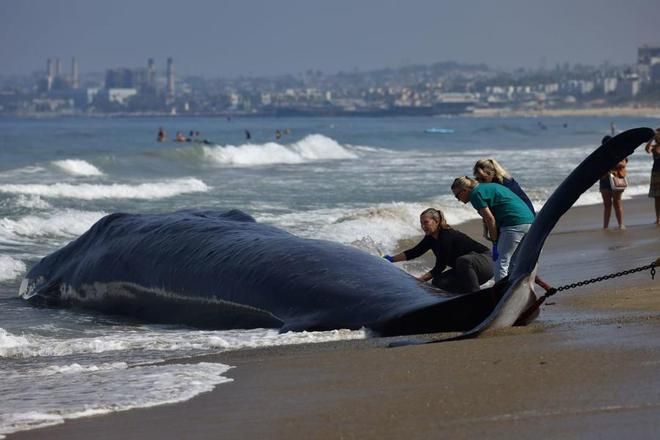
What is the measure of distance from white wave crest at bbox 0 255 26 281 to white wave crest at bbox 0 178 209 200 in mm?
16800

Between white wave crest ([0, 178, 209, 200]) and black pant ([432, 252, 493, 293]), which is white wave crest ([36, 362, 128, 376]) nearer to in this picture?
black pant ([432, 252, 493, 293])

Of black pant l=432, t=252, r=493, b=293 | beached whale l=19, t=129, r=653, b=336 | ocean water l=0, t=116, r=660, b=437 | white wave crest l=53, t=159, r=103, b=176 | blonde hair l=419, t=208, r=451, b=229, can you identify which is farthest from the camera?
white wave crest l=53, t=159, r=103, b=176

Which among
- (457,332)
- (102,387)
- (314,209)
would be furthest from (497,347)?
(314,209)

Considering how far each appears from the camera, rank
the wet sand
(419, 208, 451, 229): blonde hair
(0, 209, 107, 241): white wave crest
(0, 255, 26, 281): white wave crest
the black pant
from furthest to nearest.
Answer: (0, 209, 107, 241): white wave crest < (0, 255, 26, 281): white wave crest < (419, 208, 451, 229): blonde hair < the black pant < the wet sand

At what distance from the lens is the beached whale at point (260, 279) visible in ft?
23.2

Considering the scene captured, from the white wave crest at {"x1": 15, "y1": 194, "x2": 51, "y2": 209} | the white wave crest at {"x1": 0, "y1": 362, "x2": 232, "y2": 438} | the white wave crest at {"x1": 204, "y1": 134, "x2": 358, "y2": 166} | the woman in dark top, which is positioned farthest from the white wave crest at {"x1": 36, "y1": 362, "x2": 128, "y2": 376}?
the white wave crest at {"x1": 204, "y1": 134, "x2": 358, "y2": 166}

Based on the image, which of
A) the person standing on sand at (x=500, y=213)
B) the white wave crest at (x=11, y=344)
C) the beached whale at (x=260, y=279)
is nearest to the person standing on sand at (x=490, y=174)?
the person standing on sand at (x=500, y=213)

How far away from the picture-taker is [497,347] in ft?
22.4

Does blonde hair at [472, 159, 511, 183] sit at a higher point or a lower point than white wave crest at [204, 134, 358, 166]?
higher

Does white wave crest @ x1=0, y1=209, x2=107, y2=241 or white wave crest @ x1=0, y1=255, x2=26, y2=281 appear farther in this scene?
white wave crest @ x1=0, y1=209, x2=107, y2=241

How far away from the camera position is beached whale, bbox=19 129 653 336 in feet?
23.2

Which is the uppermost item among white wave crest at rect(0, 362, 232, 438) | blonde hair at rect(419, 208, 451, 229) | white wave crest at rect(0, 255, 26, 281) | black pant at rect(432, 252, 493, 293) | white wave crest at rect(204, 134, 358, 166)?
blonde hair at rect(419, 208, 451, 229)

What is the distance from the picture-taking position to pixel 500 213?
34.1 feet

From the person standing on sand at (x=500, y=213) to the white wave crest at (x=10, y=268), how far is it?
18.4ft
